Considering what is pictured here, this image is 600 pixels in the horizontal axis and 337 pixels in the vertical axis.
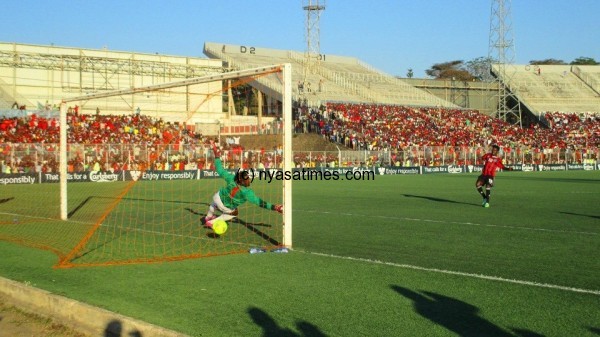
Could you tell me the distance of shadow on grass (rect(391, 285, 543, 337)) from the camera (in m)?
6.09

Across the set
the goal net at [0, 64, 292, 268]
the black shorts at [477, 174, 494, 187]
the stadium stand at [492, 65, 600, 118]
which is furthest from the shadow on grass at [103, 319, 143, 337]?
the stadium stand at [492, 65, 600, 118]

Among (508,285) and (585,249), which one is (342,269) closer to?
(508,285)

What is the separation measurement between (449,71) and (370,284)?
10608 cm

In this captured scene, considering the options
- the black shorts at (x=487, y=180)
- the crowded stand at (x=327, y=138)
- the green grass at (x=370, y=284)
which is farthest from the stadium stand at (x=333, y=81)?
the green grass at (x=370, y=284)

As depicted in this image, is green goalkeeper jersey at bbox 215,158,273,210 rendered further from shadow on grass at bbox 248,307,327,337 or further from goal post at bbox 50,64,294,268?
shadow on grass at bbox 248,307,327,337

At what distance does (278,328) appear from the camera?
630 cm

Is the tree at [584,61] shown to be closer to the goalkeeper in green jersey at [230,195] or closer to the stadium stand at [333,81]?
the stadium stand at [333,81]

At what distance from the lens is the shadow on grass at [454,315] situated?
609cm

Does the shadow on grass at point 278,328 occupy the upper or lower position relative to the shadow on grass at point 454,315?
lower

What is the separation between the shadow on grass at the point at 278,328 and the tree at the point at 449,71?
103m

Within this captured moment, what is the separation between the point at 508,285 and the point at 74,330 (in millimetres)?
4988

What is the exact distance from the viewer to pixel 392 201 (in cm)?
2211

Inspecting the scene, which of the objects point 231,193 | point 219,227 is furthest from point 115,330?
point 231,193

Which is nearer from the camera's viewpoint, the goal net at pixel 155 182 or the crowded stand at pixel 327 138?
the goal net at pixel 155 182
